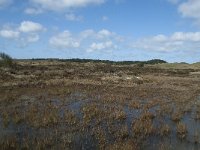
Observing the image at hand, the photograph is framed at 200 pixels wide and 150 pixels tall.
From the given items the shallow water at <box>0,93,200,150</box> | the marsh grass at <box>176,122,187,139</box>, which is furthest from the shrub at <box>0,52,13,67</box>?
the marsh grass at <box>176,122,187,139</box>

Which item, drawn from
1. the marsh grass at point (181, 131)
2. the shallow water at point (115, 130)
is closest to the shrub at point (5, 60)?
the shallow water at point (115, 130)

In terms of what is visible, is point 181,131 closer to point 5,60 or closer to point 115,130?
point 115,130

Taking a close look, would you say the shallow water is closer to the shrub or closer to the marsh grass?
the marsh grass

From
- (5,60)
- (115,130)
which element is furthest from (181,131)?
(5,60)

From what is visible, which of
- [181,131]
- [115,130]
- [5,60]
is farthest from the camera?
[5,60]

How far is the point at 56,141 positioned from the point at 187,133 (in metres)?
7.05

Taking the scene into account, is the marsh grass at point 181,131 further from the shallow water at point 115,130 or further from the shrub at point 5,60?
the shrub at point 5,60

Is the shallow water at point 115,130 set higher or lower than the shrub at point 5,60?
lower

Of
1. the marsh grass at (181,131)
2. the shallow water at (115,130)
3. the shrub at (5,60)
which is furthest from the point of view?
the shrub at (5,60)

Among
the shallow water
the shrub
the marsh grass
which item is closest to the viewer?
the shallow water

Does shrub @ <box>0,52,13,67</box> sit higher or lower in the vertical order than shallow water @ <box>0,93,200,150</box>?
higher

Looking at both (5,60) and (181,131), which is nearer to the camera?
(181,131)

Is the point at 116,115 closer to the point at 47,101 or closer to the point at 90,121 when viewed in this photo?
the point at 90,121

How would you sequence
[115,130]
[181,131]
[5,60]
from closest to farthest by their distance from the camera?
1. [115,130]
2. [181,131]
3. [5,60]
